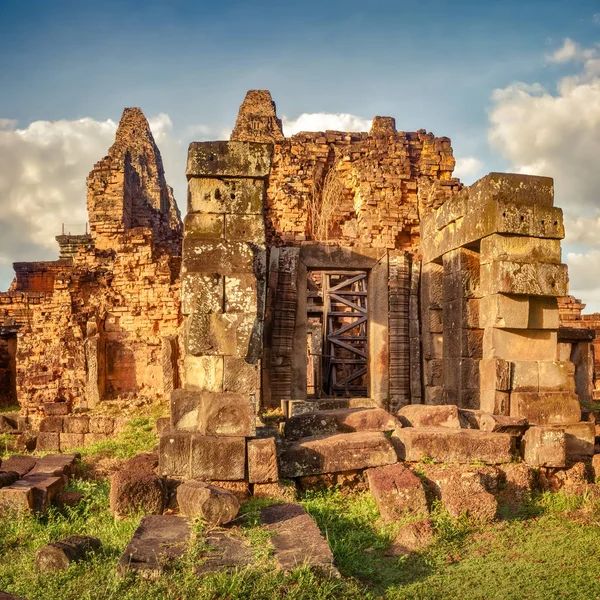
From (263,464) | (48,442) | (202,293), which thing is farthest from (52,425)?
(263,464)

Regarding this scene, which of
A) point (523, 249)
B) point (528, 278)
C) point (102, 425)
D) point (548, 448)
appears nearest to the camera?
point (548, 448)

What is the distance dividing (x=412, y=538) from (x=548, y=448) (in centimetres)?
283

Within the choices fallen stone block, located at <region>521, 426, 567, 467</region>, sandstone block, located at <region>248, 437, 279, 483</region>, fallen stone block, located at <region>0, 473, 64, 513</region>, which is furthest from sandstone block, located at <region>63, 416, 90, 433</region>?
fallen stone block, located at <region>521, 426, 567, 467</region>

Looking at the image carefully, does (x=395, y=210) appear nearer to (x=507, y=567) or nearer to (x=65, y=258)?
(x=507, y=567)

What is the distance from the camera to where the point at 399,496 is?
6.14 m

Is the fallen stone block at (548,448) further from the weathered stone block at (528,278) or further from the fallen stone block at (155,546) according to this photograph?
the fallen stone block at (155,546)

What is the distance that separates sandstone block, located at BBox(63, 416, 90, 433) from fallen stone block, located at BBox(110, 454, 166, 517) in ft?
20.7

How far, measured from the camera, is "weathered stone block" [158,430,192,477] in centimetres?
666

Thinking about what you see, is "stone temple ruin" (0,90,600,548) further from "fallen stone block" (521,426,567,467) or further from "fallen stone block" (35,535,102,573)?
"fallen stone block" (35,535,102,573)

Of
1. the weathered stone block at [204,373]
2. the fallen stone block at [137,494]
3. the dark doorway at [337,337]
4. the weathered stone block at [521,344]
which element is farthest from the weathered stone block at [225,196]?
the dark doorway at [337,337]

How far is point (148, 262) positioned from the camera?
520 inches

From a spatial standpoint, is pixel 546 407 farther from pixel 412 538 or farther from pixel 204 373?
pixel 204 373

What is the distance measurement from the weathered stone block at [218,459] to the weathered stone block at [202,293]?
1.43m

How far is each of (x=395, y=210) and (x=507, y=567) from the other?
8394 millimetres
